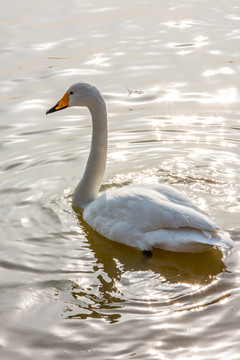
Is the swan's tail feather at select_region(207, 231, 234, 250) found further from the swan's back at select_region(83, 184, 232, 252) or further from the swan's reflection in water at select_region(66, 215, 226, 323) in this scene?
the swan's reflection in water at select_region(66, 215, 226, 323)

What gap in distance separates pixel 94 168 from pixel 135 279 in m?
2.00

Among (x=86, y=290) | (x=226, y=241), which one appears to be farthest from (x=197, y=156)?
(x=86, y=290)

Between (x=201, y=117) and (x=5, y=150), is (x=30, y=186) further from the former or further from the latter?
(x=201, y=117)

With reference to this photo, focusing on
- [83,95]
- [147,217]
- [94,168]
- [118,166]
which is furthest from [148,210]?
[118,166]

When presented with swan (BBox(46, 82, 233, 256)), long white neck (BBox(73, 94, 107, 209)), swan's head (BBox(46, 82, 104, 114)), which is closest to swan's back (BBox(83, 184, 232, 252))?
swan (BBox(46, 82, 233, 256))

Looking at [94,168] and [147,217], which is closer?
[147,217]

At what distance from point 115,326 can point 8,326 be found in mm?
948

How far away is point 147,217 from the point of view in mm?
6926

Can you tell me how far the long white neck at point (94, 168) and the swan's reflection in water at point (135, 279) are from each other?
84cm

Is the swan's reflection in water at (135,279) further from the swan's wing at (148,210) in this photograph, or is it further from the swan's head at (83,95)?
the swan's head at (83,95)

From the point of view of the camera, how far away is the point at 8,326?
6.12 metres

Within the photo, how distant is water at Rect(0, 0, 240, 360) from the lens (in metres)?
5.94

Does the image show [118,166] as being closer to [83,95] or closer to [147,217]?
[83,95]

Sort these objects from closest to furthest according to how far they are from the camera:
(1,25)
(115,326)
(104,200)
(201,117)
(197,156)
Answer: (115,326) < (104,200) < (197,156) < (201,117) < (1,25)
